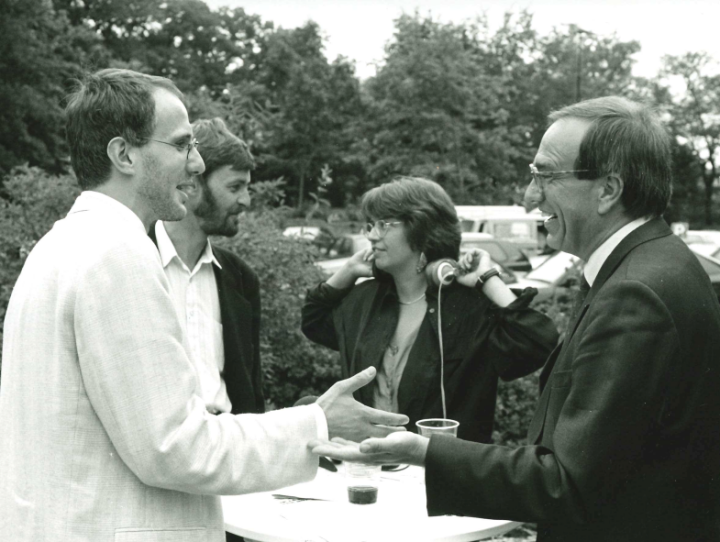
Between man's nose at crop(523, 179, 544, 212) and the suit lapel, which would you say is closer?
the suit lapel

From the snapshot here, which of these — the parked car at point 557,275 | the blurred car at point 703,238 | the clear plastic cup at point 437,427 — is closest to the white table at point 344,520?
the clear plastic cup at point 437,427

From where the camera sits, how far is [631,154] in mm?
2334

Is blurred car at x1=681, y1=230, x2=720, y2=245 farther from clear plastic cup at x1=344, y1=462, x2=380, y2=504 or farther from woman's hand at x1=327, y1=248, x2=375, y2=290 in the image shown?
clear plastic cup at x1=344, y1=462, x2=380, y2=504

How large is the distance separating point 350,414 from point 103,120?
1.07 metres

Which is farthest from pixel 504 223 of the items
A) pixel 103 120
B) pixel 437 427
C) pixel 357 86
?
pixel 103 120

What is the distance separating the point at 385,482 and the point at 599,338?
1401mm

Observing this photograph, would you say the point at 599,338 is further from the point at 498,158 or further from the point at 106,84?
the point at 498,158

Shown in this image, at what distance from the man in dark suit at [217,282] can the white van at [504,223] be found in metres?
21.8

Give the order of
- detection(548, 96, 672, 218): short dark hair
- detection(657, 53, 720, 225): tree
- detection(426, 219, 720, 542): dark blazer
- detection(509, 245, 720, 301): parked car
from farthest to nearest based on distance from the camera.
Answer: detection(657, 53, 720, 225): tree
detection(509, 245, 720, 301): parked car
detection(548, 96, 672, 218): short dark hair
detection(426, 219, 720, 542): dark blazer

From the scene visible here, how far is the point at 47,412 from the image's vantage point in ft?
6.35

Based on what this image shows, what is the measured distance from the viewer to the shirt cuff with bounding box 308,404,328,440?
2207mm

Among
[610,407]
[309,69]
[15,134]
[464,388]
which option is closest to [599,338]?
[610,407]

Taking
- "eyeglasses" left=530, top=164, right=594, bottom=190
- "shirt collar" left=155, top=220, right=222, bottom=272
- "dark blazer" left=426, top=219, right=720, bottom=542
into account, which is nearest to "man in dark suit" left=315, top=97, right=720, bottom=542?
"dark blazer" left=426, top=219, right=720, bottom=542

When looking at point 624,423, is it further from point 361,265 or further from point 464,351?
point 361,265
